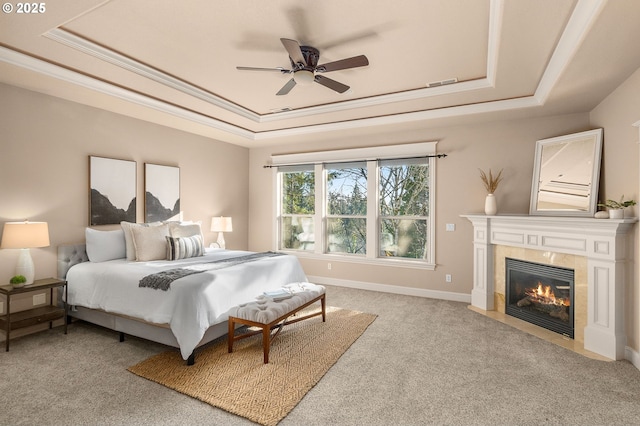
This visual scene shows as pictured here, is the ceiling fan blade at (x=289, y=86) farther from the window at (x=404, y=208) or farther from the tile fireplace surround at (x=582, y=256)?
the tile fireplace surround at (x=582, y=256)

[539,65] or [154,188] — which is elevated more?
[539,65]

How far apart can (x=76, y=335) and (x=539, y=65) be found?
5393mm

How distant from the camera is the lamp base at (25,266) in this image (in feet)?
10.7

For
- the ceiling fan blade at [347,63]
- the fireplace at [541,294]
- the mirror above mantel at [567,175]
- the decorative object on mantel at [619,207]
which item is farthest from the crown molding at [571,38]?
the fireplace at [541,294]

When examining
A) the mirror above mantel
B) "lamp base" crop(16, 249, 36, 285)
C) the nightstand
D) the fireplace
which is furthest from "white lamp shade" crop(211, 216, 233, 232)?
the mirror above mantel

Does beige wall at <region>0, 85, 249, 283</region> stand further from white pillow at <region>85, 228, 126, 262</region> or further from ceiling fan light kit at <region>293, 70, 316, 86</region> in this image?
ceiling fan light kit at <region>293, 70, 316, 86</region>

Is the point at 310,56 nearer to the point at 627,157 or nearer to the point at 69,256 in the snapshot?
the point at 627,157

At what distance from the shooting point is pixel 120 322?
3.25 m

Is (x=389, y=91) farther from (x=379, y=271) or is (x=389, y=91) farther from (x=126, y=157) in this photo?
(x=126, y=157)

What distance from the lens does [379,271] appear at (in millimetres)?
5422

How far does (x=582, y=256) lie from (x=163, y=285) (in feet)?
13.7

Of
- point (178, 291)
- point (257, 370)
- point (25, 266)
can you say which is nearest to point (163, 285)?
point (178, 291)

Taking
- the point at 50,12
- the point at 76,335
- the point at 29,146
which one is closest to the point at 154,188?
the point at 29,146

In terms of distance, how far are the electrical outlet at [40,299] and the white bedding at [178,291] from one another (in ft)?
0.95
